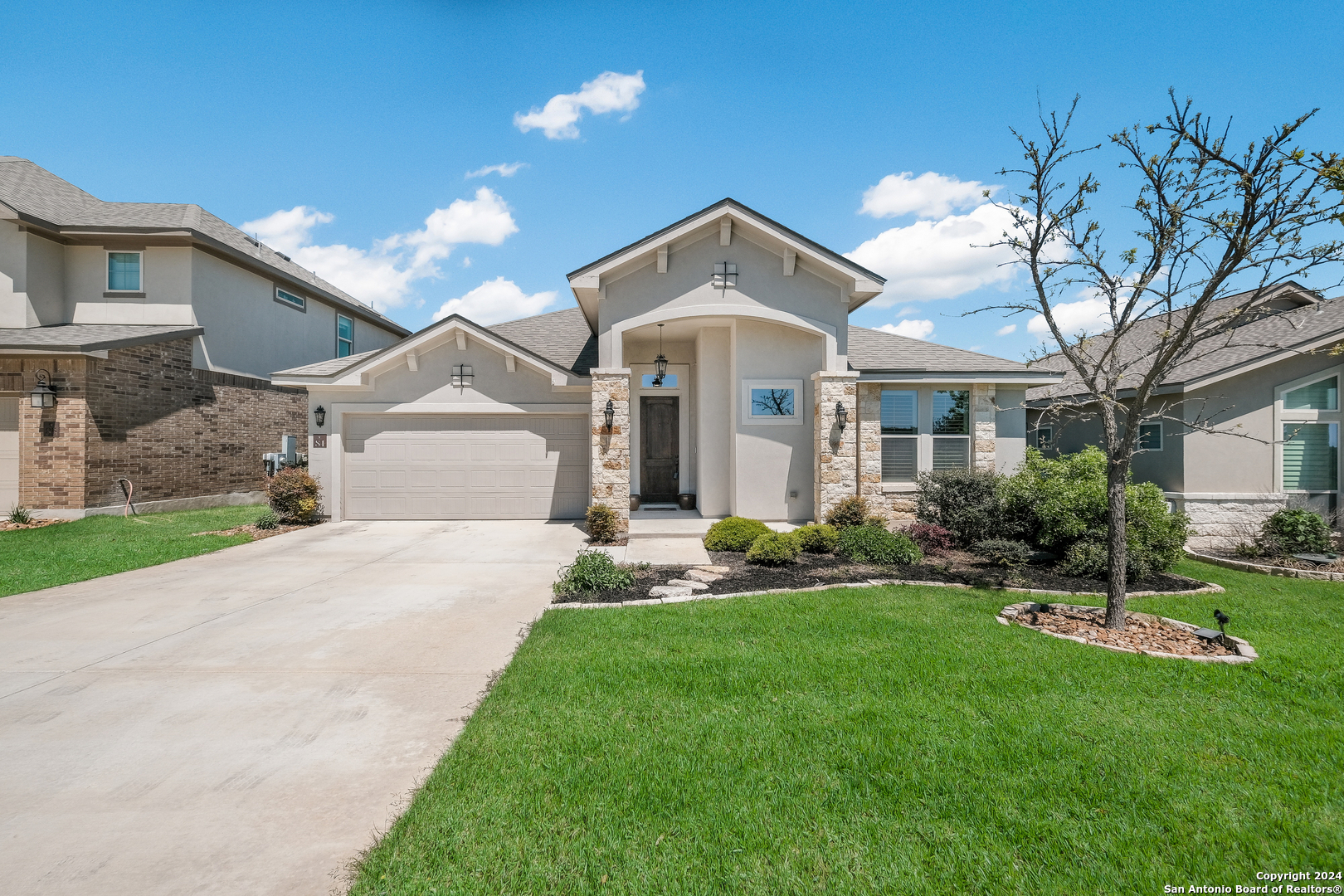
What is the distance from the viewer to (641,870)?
2467mm

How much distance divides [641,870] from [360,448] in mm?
12410

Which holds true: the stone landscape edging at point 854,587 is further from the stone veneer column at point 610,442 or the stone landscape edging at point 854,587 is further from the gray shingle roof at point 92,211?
the gray shingle roof at point 92,211

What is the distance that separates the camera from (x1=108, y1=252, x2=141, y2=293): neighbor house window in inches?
567

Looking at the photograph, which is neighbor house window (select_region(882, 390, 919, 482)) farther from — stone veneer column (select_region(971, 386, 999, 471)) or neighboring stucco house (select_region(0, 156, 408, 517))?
neighboring stucco house (select_region(0, 156, 408, 517))

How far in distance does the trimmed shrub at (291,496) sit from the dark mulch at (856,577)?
806 cm

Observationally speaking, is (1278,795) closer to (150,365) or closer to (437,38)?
(437,38)

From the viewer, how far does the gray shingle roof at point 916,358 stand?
11.8 meters

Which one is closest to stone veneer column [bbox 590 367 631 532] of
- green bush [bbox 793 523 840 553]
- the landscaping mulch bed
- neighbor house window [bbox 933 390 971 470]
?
green bush [bbox 793 523 840 553]

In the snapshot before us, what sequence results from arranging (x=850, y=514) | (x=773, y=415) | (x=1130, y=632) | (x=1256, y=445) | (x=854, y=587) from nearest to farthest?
(x=1130, y=632)
(x=854, y=587)
(x=850, y=514)
(x=1256, y=445)
(x=773, y=415)

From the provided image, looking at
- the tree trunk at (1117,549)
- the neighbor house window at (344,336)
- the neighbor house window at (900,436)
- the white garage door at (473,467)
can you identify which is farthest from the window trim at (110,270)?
the tree trunk at (1117,549)

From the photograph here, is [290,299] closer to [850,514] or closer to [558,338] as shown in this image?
[558,338]

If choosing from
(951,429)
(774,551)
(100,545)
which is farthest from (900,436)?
(100,545)

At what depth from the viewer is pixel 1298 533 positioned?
9.73 meters

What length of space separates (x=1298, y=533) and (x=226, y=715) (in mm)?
14005
